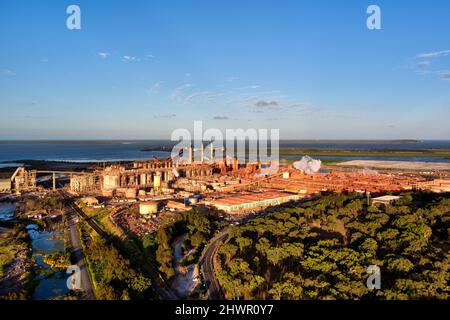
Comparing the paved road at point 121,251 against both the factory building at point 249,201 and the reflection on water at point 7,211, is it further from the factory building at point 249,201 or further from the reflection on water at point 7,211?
the factory building at point 249,201

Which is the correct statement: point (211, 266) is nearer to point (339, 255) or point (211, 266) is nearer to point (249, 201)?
point (339, 255)

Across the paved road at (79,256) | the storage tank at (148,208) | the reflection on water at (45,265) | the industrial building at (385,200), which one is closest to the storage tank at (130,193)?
the paved road at (79,256)

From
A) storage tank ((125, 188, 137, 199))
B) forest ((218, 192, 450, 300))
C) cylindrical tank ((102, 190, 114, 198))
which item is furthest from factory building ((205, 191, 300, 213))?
cylindrical tank ((102, 190, 114, 198))

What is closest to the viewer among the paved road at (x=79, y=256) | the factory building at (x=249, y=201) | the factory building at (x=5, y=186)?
the paved road at (x=79, y=256)

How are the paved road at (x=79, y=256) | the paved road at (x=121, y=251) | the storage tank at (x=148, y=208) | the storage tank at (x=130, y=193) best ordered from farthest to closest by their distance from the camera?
the storage tank at (x=130, y=193) → the storage tank at (x=148, y=208) → the paved road at (x=79, y=256) → the paved road at (x=121, y=251)

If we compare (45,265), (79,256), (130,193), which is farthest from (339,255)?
(130,193)

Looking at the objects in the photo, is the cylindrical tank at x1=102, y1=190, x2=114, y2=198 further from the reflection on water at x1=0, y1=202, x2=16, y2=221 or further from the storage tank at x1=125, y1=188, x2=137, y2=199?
the reflection on water at x1=0, y1=202, x2=16, y2=221
